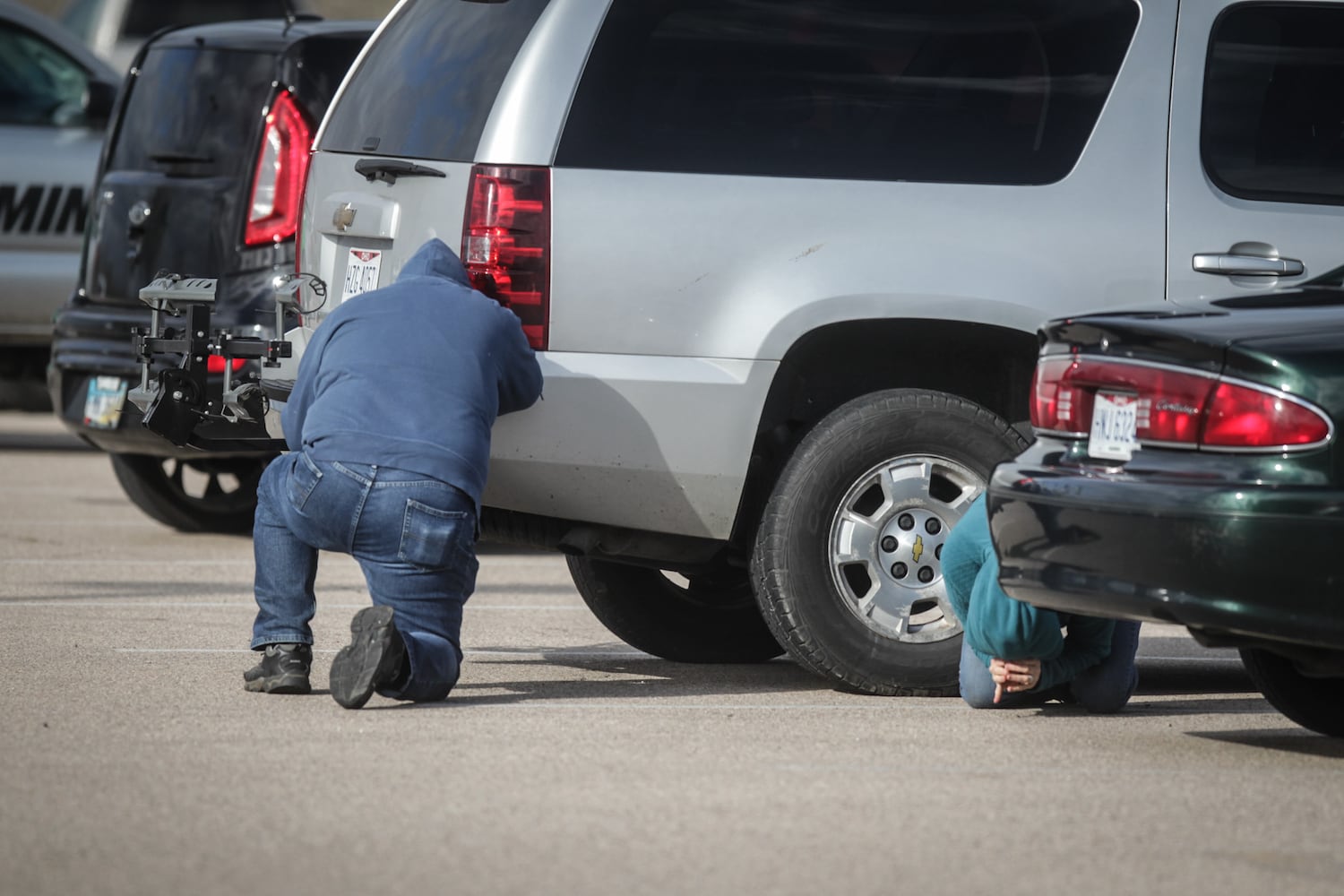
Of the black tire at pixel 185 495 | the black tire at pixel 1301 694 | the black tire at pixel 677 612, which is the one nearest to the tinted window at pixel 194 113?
the black tire at pixel 185 495

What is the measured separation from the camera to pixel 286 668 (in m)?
6.04

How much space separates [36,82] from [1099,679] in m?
8.00

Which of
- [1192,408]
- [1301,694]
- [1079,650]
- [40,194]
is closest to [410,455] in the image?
[1079,650]

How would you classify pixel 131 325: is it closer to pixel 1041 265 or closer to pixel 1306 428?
pixel 1041 265

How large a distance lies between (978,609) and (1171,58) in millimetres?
1664

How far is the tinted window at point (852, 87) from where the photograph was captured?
5.99 m

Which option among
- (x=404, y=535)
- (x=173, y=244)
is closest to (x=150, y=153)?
(x=173, y=244)

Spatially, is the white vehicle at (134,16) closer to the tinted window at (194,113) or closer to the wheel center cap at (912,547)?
the tinted window at (194,113)

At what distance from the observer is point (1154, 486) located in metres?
5.00

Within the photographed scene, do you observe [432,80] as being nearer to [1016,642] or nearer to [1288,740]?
[1016,642]

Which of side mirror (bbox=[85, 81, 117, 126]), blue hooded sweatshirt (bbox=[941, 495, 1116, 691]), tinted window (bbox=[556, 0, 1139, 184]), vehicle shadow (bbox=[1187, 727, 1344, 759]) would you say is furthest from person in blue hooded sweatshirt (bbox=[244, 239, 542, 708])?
side mirror (bbox=[85, 81, 117, 126])

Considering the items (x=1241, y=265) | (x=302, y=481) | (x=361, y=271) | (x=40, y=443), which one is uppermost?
(x=1241, y=265)

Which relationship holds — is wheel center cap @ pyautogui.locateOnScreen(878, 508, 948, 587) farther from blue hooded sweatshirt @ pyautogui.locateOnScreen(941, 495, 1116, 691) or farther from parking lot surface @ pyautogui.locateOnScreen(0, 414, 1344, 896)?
parking lot surface @ pyautogui.locateOnScreen(0, 414, 1344, 896)

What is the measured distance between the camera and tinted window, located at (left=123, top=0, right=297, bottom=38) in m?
19.8
